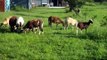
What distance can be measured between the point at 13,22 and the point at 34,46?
18.4ft

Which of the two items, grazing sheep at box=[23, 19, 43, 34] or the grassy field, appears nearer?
the grassy field

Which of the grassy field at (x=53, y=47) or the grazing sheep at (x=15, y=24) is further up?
the grazing sheep at (x=15, y=24)

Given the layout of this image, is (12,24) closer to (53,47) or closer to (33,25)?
(33,25)

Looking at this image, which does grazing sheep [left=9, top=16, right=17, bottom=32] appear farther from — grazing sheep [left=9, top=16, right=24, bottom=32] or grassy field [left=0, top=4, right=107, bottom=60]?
grassy field [left=0, top=4, right=107, bottom=60]

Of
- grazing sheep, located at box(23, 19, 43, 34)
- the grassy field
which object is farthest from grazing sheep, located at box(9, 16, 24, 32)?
the grassy field

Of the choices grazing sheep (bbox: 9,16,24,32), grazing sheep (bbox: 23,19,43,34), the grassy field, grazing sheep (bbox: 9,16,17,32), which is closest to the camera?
the grassy field

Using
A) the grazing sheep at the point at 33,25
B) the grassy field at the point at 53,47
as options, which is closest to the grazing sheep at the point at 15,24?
the grazing sheep at the point at 33,25

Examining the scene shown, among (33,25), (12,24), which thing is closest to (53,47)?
(33,25)

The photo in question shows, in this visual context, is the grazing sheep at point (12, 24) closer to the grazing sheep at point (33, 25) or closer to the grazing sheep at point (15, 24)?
the grazing sheep at point (15, 24)

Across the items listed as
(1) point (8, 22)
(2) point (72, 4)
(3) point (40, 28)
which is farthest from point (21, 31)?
(2) point (72, 4)

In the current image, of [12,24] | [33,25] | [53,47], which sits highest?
[33,25]

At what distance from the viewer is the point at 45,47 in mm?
15023

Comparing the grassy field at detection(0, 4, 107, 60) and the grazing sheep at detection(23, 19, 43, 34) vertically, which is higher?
the grazing sheep at detection(23, 19, 43, 34)

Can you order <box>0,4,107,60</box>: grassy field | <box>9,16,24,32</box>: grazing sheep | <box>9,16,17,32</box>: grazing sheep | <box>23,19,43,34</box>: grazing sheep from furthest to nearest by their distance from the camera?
<box>9,16,17,32</box>: grazing sheep, <box>9,16,24,32</box>: grazing sheep, <box>23,19,43,34</box>: grazing sheep, <box>0,4,107,60</box>: grassy field
